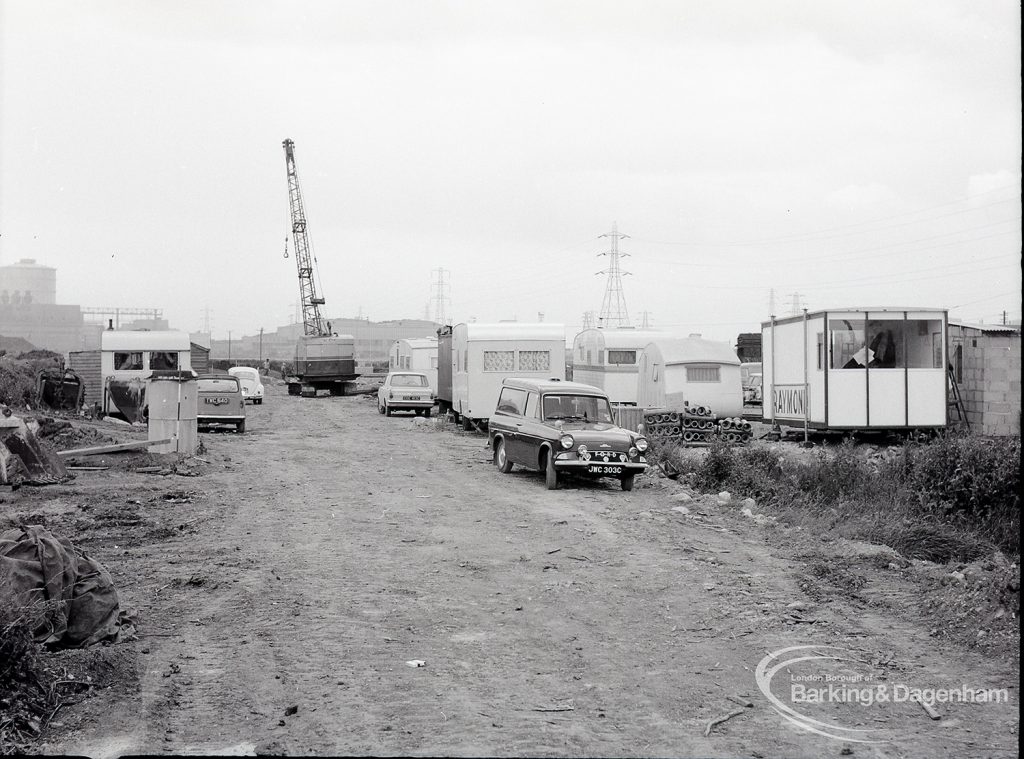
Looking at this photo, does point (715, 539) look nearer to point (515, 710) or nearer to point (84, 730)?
point (515, 710)

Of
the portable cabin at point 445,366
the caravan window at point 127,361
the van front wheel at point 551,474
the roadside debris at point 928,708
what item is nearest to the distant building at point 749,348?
the portable cabin at point 445,366

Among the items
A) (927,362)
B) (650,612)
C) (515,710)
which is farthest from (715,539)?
(927,362)

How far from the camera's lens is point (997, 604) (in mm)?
6867

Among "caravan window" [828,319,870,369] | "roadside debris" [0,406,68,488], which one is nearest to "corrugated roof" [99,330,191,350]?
"roadside debris" [0,406,68,488]

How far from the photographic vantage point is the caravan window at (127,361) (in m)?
27.9

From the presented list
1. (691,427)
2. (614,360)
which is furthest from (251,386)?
(691,427)

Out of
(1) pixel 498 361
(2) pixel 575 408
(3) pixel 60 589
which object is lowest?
(3) pixel 60 589

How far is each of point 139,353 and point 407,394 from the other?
8.39 metres

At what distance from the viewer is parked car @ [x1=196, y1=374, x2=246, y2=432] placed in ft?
78.1

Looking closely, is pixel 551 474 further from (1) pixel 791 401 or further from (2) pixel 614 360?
(2) pixel 614 360

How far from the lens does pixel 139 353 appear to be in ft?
92.0

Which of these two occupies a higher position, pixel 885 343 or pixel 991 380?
pixel 885 343

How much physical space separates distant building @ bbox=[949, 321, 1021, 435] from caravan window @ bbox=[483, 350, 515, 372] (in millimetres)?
10507

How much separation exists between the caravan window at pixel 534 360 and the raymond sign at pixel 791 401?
5741mm
